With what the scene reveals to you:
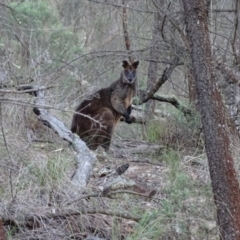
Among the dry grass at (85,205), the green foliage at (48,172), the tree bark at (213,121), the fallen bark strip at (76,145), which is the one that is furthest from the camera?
the fallen bark strip at (76,145)

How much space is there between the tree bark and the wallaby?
12.3 ft

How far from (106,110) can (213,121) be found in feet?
14.6

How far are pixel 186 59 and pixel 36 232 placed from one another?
A: 3.54 metres

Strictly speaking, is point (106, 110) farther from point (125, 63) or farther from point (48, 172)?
Answer: point (48, 172)

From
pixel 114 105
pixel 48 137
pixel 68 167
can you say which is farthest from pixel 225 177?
pixel 114 105

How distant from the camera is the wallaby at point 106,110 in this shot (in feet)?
29.9

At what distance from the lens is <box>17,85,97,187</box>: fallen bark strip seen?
6.71 meters

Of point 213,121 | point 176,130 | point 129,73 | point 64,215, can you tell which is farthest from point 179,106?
point 213,121

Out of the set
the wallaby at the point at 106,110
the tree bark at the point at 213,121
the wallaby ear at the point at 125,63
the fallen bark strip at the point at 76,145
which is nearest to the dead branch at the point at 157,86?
the wallaby at the point at 106,110

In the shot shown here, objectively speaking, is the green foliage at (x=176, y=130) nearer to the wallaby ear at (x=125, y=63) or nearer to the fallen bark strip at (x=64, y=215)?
the wallaby ear at (x=125, y=63)

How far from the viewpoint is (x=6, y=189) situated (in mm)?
6047

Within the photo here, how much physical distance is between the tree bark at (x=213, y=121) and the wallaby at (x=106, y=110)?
12.3 feet

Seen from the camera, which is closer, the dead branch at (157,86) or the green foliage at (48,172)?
the green foliage at (48,172)

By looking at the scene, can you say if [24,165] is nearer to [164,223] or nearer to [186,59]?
[164,223]
